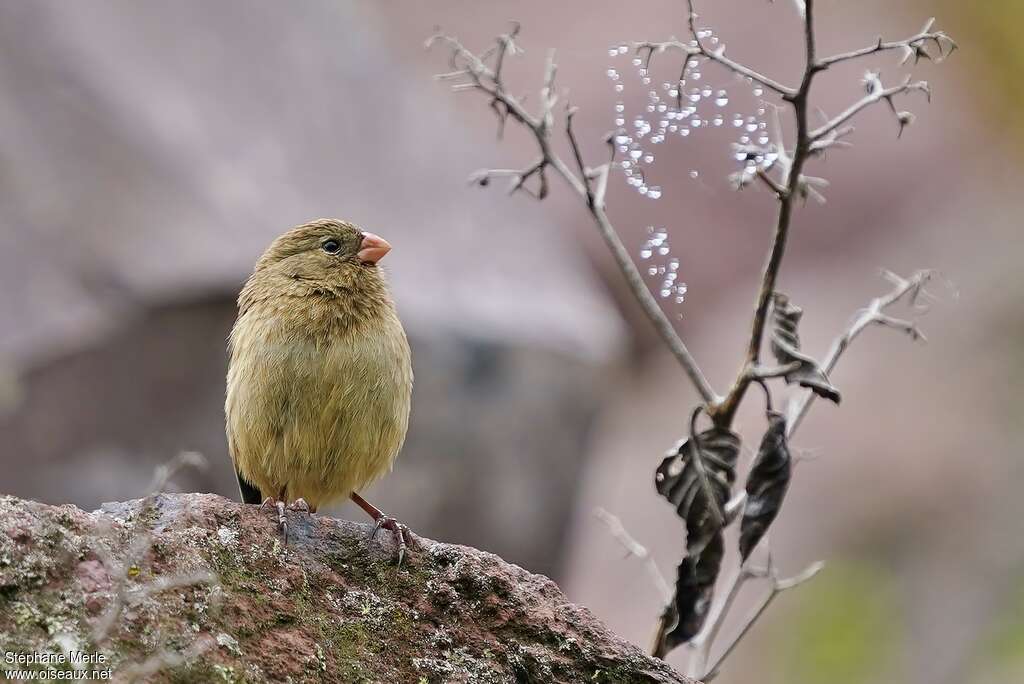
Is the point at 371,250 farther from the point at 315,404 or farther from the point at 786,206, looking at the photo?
the point at 786,206

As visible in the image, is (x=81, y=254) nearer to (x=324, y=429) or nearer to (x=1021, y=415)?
(x=324, y=429)

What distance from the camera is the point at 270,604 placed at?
3137mm

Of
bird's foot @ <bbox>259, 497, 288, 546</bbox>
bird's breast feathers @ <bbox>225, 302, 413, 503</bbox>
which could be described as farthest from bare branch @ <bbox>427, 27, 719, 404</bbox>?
bird's foot @ <bbox>259, 497, 288, 546</bbox>

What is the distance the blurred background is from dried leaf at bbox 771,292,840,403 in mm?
1586

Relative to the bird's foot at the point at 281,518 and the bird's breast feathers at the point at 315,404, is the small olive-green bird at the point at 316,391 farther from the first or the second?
the bird's foot at the point at 281,518

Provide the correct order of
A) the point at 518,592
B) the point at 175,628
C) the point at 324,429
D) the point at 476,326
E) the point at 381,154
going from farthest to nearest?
the point at 381,154 < the point at 476,326 < the point at 324,429 < the point at 518,592 < the point at 175,628

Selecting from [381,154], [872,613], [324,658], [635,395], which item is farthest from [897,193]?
[324,658]

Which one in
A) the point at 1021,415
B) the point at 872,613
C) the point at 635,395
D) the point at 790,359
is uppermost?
the point at 635,395

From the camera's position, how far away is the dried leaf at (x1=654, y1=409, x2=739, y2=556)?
386 cm

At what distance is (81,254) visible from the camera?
7.76 metres

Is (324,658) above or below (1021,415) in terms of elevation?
below

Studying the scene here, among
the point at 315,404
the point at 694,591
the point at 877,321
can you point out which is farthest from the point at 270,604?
the point at 877,321

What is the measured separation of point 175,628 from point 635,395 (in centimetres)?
1149

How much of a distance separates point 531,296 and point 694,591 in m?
5.38
